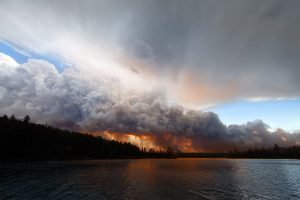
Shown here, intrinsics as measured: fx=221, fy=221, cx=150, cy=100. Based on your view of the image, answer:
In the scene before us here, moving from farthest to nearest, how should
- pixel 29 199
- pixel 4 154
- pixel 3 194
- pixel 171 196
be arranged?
pixel 4 154, pixel 171 196, pixel 3 194, pixel 29 199

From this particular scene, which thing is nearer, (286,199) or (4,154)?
(286,199)

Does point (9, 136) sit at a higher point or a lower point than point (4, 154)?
higher

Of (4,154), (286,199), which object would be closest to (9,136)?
(4,154)

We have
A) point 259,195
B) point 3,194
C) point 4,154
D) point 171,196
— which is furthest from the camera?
point 4,154

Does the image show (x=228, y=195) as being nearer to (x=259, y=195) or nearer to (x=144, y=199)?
(x=259, y=195)

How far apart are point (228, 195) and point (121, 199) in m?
28.0

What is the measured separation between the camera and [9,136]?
197 metres

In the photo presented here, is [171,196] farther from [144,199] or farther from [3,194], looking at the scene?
[3,194]

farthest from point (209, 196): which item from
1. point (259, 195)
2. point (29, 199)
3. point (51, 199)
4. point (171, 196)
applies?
point (29, 199)

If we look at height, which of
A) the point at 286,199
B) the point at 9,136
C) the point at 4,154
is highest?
the point at 9,136

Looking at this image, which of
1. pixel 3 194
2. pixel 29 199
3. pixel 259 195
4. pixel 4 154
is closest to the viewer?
pixel 29 199

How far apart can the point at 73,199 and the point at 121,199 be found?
34.2 feet

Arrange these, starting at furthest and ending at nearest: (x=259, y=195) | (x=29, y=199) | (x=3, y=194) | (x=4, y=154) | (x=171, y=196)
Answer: (x=4, y=154)
(x=259, y=195)
(x=171, y=196)
(x=3, y=194)
(x=29, y=199)

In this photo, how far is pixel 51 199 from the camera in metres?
47.1
